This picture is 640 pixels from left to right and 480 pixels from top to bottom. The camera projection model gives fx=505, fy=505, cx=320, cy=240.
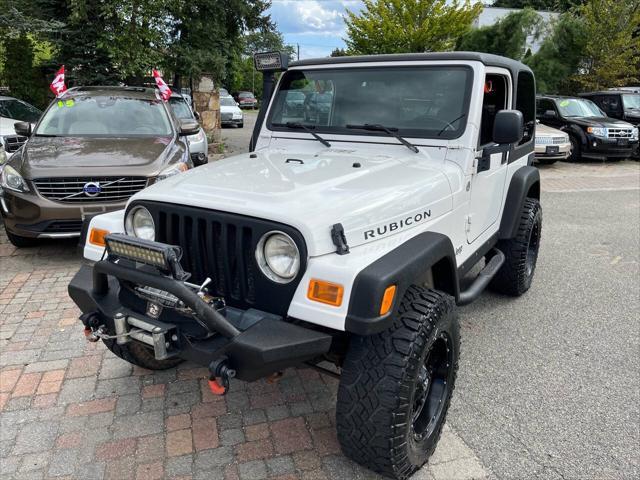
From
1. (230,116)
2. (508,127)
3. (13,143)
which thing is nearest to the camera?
(508,127)

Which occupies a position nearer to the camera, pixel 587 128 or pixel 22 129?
pixel 22 129

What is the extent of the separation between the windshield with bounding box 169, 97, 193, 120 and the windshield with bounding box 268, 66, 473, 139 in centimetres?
678

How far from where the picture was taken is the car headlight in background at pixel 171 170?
513 centimetres

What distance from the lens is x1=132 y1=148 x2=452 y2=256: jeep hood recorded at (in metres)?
2.16

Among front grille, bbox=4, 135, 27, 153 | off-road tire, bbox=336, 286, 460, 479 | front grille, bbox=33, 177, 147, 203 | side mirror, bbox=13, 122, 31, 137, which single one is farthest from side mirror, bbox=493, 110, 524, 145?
front grille, bbox=4, 135, 27, 153

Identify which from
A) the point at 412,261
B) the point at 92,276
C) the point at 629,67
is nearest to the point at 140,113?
the point at 92,276

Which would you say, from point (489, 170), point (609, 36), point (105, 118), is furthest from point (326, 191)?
point (609, 36)

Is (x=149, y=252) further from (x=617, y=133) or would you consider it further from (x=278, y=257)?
(x=617, y=133)

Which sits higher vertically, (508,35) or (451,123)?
(508,35)

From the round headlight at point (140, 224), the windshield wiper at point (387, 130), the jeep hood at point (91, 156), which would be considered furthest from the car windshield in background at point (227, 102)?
the round headlight at point (140, 224)

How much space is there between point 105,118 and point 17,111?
6.35 meters

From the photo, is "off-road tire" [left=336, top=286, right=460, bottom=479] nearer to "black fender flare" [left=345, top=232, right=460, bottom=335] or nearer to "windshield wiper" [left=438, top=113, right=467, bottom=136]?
"black fender flare" [left=345, top=232, right=460, bottom=335]

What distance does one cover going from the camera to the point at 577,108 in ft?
44.1

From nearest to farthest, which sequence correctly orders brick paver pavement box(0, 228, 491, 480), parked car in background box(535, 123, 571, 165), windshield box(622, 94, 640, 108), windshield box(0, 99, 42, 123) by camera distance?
brick paver pavement box(0, 228, 491, 480) < windshield box(0, 99, 42, 123) < parked car in background box(535, 123, 571, 165) < windshield box(622, 94, 640, 108)
